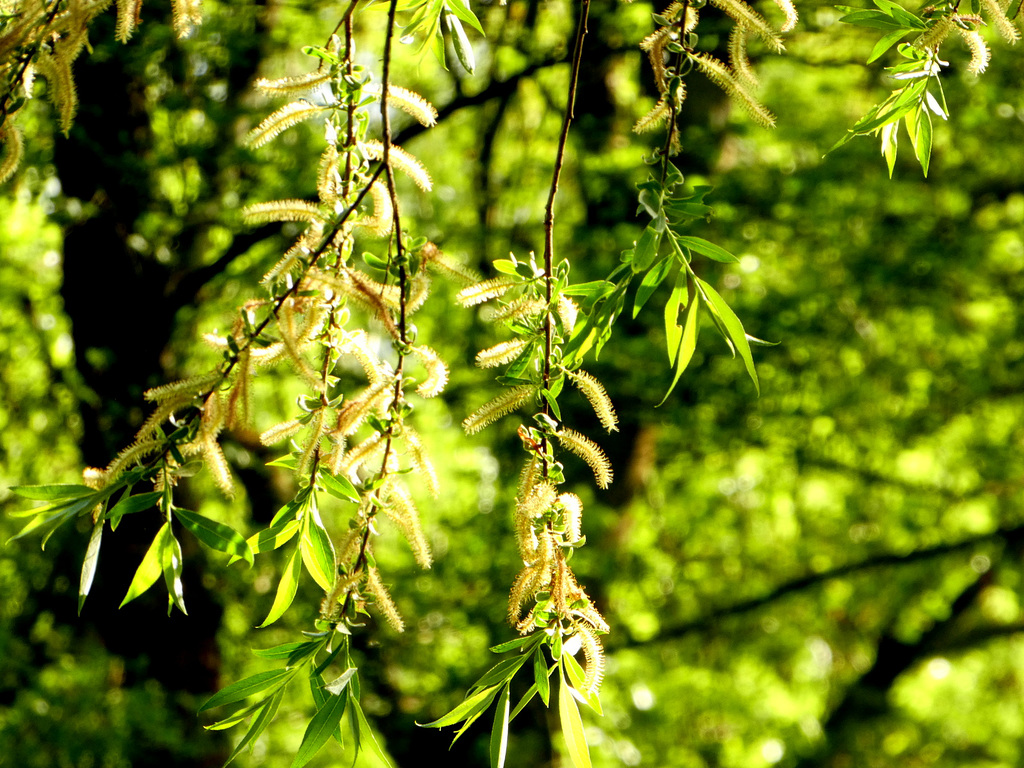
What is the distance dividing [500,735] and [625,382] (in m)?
2.65

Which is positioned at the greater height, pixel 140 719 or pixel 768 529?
pixel 140 719

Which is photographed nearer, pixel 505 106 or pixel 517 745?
pixel 517 745

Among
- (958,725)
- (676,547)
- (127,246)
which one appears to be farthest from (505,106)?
(958,725)

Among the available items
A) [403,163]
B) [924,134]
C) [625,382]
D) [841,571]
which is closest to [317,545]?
[403,163]

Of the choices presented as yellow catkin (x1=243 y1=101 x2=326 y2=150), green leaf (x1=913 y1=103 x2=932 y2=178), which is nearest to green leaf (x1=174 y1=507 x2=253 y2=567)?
yellow catkin (x1=243 y1=101 x2=326 y2=150)

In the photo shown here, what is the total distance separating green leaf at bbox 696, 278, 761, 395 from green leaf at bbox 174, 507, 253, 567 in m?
0.51

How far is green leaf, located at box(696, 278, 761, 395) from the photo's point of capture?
2.89 feet

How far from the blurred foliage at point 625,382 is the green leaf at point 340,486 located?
82.1 inches

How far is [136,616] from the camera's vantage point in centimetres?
373

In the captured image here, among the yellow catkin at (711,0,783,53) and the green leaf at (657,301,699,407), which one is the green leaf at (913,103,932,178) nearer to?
the yellow catkin at (711,0,783,53)

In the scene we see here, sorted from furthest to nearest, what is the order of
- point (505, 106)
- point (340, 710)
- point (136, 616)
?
point (505, 106)
point (136, 616)
point (340, 710)

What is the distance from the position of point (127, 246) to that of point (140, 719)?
178 centimetres

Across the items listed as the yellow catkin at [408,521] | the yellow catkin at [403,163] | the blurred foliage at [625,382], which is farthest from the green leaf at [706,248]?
the blurred foliage at [625,382]

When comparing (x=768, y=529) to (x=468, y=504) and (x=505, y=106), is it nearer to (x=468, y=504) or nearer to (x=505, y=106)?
(x=468, y=504)
